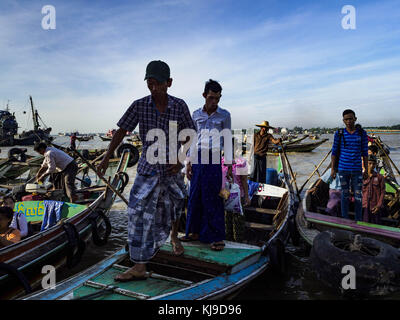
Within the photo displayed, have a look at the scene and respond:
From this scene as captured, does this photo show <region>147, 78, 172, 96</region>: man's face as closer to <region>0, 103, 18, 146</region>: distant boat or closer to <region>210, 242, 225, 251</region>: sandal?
<region>210, 242, 225, 251</region>: sandal

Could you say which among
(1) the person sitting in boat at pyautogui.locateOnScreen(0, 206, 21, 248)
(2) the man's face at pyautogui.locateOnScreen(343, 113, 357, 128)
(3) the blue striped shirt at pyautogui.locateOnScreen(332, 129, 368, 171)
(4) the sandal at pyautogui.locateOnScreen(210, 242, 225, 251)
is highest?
(2) the man's face at pyautogui.locateOnScreen(343, 113, 357, 128)

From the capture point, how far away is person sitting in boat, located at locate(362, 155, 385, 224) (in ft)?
17.1

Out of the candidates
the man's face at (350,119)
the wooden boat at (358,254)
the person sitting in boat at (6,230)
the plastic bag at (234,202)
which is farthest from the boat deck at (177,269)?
the man's face at (350,119)

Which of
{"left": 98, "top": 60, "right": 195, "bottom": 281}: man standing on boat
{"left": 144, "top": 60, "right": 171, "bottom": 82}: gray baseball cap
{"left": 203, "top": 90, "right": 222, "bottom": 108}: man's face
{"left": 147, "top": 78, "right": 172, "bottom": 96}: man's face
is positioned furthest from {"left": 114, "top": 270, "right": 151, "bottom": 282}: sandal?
{"left": 203, "top": 90, "right": 222, "bottom": 108}: man's face

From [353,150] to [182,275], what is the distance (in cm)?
343

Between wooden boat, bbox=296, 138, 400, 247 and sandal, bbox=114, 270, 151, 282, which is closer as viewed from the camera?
sandal, bbox=114, 270, 151, 282

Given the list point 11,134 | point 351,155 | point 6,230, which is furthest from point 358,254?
point 11,134

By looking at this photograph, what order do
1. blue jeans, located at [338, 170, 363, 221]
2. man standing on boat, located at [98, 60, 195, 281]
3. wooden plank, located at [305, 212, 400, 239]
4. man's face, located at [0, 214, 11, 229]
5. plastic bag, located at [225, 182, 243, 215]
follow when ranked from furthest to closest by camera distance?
1. blue jeans, located at [338, 170, 363, 221]
2. wooden plank, located at [305, 212, 400, 239]
3. plastic bag, located at [225, 182, 243, 215]
4. man's face, located at [0, 214, 11, 229]
5. man standing on boat, located at [98, 60, 195, 281]

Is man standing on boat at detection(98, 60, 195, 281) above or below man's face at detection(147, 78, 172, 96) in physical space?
below

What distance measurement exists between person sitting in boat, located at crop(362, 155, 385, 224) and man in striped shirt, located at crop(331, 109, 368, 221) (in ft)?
1.60

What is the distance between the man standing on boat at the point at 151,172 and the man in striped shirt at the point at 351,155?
3.26 meters

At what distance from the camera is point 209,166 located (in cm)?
334
